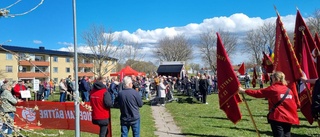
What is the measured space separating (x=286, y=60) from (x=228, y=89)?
2.00 m

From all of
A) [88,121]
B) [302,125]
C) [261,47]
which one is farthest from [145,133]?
[261,47]

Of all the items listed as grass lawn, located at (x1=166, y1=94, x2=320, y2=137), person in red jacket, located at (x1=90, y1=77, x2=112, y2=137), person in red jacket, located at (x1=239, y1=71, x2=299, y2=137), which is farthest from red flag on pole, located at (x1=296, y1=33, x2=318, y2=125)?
person in red jacket, located at (x1=90, y1=77, x2=112, y2=137)

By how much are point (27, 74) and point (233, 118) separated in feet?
224

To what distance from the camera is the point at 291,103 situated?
5648 millimetres

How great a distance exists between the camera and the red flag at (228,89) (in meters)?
6.37

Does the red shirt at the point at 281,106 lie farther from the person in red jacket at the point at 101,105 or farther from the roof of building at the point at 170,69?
the roof of building at the point at 170,69

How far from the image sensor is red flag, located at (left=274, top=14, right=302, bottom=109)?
690cm

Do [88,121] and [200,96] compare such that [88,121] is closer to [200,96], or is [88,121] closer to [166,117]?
[166,117]

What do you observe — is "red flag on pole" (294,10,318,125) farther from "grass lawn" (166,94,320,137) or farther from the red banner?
the red banner

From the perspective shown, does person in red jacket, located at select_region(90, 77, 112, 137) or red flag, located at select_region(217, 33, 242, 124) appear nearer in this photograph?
red flag, located at select_region(217, 33, 242, 124)

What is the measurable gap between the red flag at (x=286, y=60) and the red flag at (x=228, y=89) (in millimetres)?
1569

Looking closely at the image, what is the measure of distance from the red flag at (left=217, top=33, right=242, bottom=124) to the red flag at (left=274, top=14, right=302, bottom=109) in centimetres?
157

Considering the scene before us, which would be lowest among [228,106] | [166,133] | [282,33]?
[166,133]

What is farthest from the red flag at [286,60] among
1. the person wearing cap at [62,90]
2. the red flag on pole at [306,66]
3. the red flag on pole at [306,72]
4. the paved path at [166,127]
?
the person wearing cap at [62,90]
